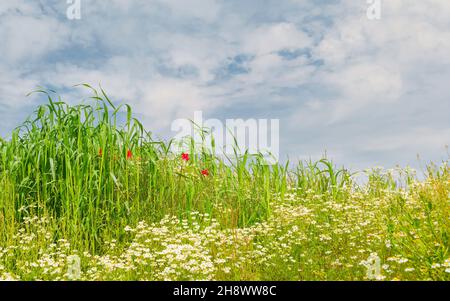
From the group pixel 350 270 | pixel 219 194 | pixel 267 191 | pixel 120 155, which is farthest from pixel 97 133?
pixel 350 270

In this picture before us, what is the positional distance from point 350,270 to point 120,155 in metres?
3.31

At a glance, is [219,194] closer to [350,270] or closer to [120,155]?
[120,155]

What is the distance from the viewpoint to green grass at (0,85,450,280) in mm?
5117

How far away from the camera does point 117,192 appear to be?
262 inches

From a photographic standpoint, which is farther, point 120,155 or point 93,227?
point 120,155

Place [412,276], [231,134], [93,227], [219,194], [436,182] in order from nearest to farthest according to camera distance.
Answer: [412,276] < [436,182] < [93,227] < [219,194] < [231,134]

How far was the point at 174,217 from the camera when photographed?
608 centimetres

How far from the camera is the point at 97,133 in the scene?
276 inches

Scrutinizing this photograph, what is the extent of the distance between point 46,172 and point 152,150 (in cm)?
147

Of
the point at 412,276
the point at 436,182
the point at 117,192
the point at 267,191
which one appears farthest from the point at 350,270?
the point at 117,192

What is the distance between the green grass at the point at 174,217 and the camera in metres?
5.12
